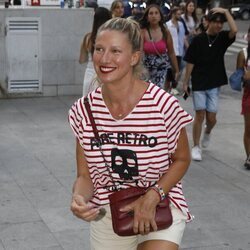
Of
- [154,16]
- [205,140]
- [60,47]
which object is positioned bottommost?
[205,140]

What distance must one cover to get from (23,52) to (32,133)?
2.66 m

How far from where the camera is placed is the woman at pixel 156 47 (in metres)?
9.18

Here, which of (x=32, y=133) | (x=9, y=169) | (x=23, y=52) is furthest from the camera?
(x=23, y=52)

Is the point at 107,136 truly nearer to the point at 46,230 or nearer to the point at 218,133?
the point at 46,230

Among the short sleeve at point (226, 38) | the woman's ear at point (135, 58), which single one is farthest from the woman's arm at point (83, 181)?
the short sleeve at point (226, 38)

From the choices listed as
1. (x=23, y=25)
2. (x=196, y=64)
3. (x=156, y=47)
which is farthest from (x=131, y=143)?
(x=23, y=25)

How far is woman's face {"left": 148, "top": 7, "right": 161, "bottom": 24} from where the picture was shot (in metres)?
9.29

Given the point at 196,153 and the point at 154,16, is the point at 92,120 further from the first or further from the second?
the point at 154,16

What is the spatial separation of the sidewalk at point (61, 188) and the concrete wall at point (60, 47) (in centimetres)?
134

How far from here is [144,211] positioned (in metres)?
3.22

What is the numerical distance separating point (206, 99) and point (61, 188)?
2205 mm

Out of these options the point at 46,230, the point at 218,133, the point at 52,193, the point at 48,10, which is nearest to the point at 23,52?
the point at 48,10

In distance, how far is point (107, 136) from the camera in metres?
3.33

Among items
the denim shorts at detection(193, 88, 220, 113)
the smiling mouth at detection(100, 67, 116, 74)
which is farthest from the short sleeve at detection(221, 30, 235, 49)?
the smiling mouth at detection(100, 67, 116, 74)
